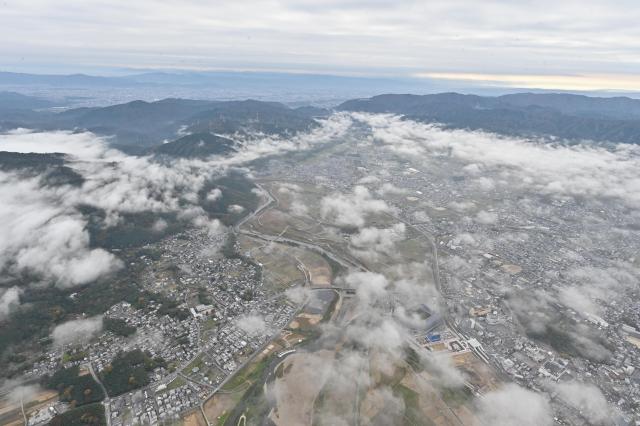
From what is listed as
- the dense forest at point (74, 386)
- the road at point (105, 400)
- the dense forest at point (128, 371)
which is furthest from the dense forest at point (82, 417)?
the dense forest at point (128, 371)

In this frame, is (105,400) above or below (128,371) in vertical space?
below

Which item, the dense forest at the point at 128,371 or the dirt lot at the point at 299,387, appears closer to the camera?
the dirt lot at the point at 299,387

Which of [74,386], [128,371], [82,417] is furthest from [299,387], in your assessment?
[74,386]

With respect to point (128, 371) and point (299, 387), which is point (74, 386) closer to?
point (128, 371)

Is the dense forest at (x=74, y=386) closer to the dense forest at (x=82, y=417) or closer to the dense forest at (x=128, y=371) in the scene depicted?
the dense forest at (x=82, y=417)

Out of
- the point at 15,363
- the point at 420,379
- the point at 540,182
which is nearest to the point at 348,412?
the point at 420,379

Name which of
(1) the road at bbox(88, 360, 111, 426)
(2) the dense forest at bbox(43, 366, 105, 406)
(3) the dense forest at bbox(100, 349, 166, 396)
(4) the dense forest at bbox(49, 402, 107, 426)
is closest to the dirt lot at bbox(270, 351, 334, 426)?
(3) the dense forest at bbox(100, 349, 166, 396)

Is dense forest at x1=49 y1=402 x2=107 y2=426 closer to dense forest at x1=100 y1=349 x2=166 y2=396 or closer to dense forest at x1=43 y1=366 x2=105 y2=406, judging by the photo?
dense forest at x1=43 y1=366 x2=105 y2=406

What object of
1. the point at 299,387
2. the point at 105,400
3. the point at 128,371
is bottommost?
the point at 105,400

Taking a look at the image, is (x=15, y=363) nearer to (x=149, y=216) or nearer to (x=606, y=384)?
(x=149, y=216)

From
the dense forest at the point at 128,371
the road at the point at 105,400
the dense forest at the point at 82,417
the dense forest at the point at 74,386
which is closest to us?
the dense forest at the point at 82,417

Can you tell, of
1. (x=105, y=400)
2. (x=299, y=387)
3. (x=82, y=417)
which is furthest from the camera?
(x=299, y=387)

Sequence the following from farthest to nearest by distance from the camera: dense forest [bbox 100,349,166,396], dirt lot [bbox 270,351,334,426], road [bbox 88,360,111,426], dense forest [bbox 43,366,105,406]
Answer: dense forest [bbox 100,349,166,396] → dense forest [bbox 43,366,105,406] → dirt lot [bbox 270,351,334,426] → road [bbox 88,360,111,426]

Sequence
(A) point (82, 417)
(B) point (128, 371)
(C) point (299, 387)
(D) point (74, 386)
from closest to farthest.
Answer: (A) point (82, 417) < (D) point (74, 386) < (C) point (299, 387) < (B) point (128, 371)
